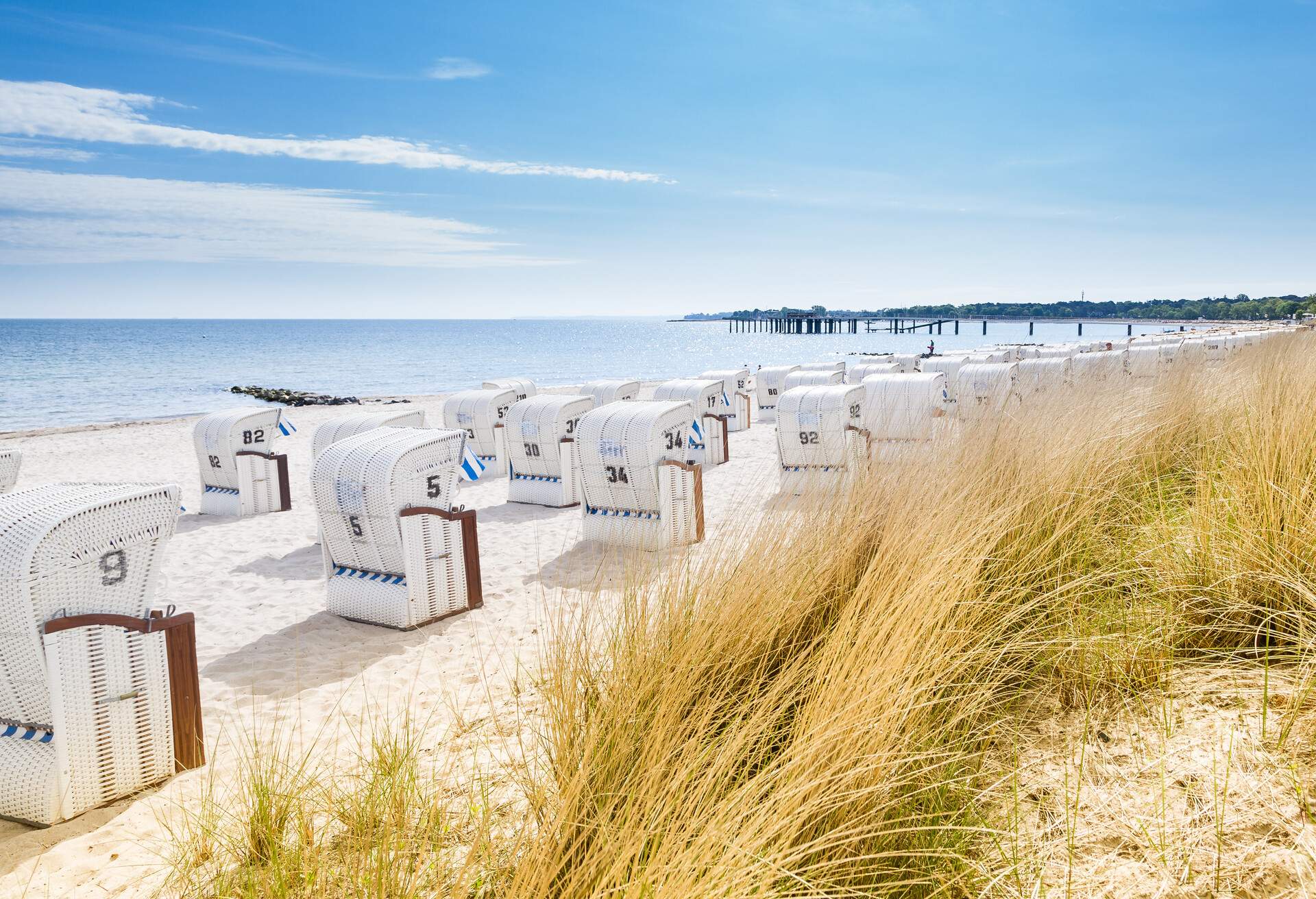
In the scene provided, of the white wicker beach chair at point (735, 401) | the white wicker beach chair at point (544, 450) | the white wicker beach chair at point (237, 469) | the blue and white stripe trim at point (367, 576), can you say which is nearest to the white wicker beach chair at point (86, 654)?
the blue and white stripe trim at point (367, 576)

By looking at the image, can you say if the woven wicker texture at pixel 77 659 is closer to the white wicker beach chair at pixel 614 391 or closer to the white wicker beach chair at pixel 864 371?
the white wicker beach chair at pixel 614 391

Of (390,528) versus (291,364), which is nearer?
(390,528)

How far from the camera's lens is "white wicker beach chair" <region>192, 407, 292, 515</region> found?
38.1ft

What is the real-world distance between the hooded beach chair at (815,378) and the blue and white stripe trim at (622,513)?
30.1ft

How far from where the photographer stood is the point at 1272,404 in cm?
513

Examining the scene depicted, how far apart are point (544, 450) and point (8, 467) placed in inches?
254

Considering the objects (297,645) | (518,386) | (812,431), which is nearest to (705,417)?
(812,431)

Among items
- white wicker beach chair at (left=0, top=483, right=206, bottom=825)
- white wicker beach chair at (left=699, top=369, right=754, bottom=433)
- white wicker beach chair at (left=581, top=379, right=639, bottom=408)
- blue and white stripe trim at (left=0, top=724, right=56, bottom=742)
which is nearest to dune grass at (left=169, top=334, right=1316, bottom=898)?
white wicker beach chair at (left=0, top=483, right=206, bottom=825)

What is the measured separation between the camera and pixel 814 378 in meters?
18.5

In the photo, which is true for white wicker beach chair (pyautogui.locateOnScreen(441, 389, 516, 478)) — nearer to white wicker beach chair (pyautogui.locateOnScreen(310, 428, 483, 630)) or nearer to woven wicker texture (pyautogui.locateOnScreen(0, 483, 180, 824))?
white wicker beach chair (pyautogui.locateOnScreen(310, 428, 483, 630))

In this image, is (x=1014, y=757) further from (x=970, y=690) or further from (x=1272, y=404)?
(x=1272, y=404)

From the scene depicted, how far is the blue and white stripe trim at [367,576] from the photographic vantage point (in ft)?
22.2

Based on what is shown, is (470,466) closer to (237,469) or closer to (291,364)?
(237,469)

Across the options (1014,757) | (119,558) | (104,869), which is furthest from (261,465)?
(1014,757)
